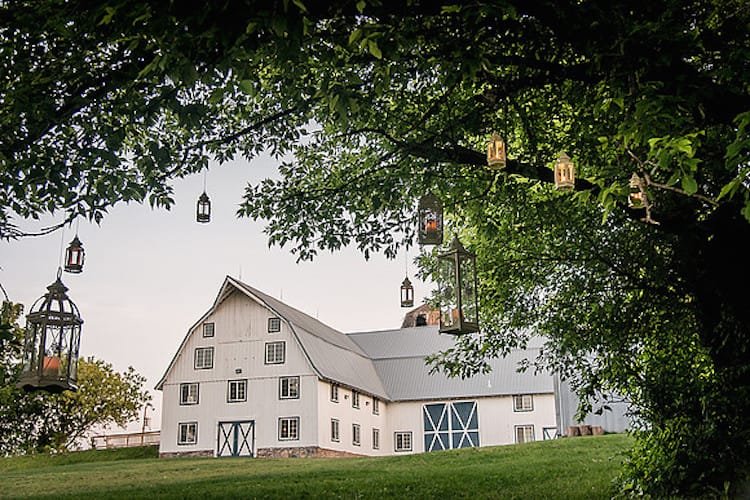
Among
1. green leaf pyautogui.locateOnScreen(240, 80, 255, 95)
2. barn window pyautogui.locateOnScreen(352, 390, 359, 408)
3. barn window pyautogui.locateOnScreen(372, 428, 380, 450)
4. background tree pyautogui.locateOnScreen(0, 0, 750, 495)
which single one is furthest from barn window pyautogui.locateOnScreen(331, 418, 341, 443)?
green leaf pyautogui.locateOnScreen(240, 80, 255, 95)

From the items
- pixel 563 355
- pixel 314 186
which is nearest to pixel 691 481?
pixel 563 355

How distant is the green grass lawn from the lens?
1293 centimetres

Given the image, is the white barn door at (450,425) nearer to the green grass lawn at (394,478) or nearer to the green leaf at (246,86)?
the green grass lawn at (394,478)

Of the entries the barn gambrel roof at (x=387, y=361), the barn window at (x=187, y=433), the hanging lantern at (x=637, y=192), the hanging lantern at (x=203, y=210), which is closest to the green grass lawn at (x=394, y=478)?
the hanging lantern at (x=203, y=210)

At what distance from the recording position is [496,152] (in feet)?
20.9

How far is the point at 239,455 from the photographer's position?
3322 cm

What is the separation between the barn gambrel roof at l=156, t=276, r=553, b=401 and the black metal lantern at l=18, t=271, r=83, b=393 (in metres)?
26.0

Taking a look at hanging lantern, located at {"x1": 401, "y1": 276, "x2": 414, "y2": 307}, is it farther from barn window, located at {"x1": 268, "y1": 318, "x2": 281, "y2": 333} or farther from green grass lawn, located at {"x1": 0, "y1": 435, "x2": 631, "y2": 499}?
barn window, located at {"x1": 268, "y1": 318, "x2": 281, "y2": 333}

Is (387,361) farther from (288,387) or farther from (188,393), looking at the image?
(188,393)

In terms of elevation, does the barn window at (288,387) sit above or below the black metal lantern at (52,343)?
above

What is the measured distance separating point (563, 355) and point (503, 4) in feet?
23.7

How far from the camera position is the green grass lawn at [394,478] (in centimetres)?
1293

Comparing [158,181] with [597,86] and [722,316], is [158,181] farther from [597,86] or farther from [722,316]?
[722,316]

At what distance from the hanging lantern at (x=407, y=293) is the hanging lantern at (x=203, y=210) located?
15.5 ft
